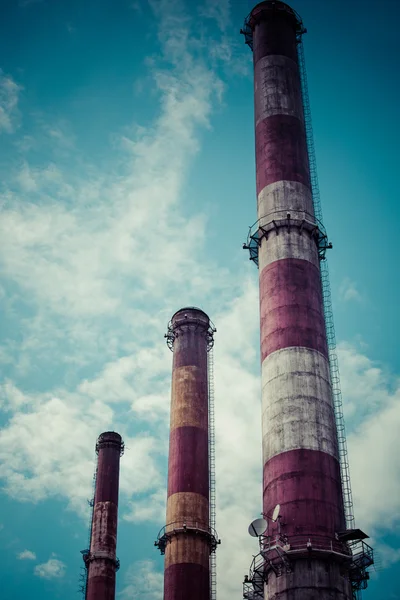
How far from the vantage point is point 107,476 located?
59938mm

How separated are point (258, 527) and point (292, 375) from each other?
778cm

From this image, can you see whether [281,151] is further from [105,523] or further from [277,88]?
[105,523]

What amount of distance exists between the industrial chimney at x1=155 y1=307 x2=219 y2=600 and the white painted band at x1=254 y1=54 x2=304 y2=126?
59.7 feet

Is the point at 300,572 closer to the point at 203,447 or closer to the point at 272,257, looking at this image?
the point at 272,257

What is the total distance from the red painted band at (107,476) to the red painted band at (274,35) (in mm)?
35550

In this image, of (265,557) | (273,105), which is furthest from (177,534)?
(273,105)

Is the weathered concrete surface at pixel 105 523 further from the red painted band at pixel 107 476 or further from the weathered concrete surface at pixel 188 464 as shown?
the weathered concrete surface at pixel 188 464

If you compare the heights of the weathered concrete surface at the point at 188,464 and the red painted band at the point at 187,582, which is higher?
the weathered concrete surface at the point at 188,464

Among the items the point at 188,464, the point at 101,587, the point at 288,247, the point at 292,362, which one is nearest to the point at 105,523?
the point at 101,587

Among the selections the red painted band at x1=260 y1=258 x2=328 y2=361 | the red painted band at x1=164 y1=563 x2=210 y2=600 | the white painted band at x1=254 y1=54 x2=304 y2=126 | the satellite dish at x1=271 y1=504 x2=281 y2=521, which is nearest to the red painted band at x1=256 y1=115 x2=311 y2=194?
the white painted band at x1=254 y1=54 x2=304 y2=126

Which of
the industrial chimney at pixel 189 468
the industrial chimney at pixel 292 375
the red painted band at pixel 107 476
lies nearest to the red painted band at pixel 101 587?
the red painted band at pixel 107 476

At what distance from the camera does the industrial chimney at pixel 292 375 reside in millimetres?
30844

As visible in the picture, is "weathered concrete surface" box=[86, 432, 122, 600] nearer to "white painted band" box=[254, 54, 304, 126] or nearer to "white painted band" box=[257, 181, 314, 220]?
"white painted band" box=[257, 181, 314, 220]

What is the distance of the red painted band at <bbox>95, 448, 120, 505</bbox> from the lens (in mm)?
59094
